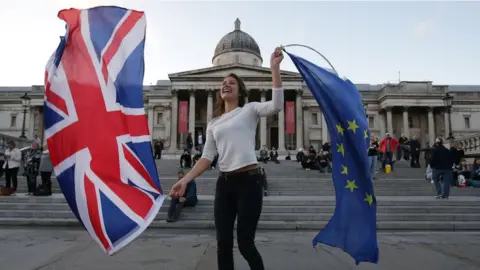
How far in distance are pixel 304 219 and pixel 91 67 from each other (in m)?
6.53

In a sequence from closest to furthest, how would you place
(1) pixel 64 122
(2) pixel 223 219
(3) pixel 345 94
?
1. (2) pixel 223 219
2. (1) pixel 64 122
3. (3) pixel 345 94

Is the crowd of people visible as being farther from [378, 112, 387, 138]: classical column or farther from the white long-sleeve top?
[378, 112, 387, 138]: classical column

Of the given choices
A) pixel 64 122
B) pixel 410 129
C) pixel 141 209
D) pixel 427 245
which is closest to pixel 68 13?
pixel 64 122

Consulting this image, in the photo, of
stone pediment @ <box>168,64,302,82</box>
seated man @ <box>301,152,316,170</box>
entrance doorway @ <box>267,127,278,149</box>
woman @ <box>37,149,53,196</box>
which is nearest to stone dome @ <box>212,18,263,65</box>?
stone pediment @ <box>168,64,302,82</box>

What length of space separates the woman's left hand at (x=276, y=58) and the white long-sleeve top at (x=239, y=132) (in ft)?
0.65

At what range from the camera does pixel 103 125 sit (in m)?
2.89

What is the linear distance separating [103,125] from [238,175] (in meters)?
1.17

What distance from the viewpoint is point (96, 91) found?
2971 mm

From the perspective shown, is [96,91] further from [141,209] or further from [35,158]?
[35,158]

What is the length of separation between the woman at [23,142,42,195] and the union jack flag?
965cm

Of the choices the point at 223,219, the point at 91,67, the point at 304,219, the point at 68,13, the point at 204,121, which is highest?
the point at 204,121

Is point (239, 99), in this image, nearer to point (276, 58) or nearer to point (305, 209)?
point (276, 58)

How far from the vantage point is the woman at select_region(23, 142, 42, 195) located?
1119 cm

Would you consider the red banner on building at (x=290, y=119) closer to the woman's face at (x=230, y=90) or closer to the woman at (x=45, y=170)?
the woman at (x=45, y=170)
